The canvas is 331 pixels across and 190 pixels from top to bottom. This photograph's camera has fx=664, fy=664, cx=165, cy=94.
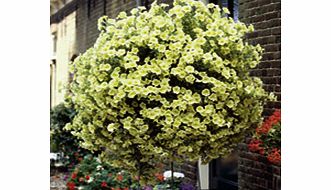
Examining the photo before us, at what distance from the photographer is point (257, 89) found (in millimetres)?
3143

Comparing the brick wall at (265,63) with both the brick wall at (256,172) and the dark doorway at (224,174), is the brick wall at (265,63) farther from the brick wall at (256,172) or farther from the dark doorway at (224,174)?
the dark doorway at (224,174)

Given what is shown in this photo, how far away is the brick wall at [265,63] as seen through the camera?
131 inches

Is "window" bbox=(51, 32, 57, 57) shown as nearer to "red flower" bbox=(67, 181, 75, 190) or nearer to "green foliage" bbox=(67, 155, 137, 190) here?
"green foliage" bbox=(67, 155, 137, 190)

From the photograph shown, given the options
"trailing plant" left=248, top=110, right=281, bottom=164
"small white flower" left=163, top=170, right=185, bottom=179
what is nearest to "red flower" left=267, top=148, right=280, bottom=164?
"trailing plant" left=248, top=110, right=281, bottom=164

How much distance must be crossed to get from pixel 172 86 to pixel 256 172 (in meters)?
0.81

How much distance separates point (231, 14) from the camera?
3.74 meters

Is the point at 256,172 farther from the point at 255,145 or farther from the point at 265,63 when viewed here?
the point at 265,63

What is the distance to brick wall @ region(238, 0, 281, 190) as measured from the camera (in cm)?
334

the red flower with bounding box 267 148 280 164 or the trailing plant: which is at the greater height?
the trailing plant

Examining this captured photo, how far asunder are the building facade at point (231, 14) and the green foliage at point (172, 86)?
0.76ft

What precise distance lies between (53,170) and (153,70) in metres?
2.16
